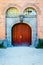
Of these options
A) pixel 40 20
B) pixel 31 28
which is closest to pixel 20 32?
pixel 31 28

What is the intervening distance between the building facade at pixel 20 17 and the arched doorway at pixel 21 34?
277 mm

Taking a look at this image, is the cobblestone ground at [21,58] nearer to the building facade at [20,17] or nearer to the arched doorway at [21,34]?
the building facade at [20,17]

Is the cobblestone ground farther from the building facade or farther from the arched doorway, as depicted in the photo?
the arched doorway

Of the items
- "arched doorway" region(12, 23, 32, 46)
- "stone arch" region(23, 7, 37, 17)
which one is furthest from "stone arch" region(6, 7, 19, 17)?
"arched doorway" region(12, 23, 32, 46)

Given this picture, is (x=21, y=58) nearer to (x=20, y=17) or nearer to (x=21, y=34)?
(x=20, y=17)

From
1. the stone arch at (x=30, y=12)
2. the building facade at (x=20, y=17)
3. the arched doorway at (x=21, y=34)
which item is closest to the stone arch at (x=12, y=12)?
the building facade at (x=20, y=17)

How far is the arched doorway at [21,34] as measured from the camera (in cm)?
1734

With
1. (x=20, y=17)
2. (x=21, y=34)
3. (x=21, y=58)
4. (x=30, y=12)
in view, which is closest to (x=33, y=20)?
(x=30, y=12)

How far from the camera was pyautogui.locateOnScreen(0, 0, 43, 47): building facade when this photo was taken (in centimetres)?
1656

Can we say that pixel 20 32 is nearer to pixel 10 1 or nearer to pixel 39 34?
pixel 39 34

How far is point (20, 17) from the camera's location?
16.7 meters

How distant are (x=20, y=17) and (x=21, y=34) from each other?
171 centimetres

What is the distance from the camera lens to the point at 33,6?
1667cm

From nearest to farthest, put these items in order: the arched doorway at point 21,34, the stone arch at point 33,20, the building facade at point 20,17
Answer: the building facade at point 20,17
the stone arch at point 33,20
the arched doorway at point 21,34
